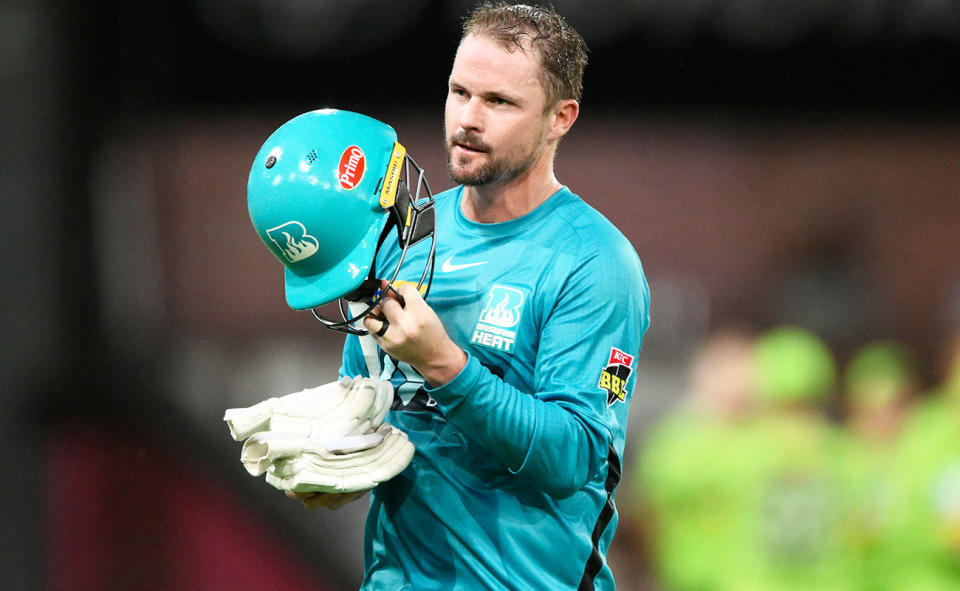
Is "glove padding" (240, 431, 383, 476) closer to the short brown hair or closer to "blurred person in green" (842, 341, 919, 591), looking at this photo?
the short brown hair

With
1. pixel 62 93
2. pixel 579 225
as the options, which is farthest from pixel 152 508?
pixel 579 225

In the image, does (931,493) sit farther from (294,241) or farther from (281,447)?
(294,241)

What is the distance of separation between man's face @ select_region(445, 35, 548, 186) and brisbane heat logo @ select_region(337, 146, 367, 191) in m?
0.25

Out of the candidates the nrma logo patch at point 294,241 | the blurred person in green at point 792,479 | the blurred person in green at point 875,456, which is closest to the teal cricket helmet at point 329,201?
the nrma logo patch at point 294,241

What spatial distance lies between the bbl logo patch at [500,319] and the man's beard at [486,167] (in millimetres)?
188

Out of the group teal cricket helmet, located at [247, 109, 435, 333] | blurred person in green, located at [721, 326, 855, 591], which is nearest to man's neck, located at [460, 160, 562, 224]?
teal cricket helmet, located at [247, 109, 435, 333]

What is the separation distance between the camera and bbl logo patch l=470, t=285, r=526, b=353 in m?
1.79

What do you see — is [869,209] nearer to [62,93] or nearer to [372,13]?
[372,13]

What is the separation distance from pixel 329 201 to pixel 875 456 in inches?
101

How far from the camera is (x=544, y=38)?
1848mm

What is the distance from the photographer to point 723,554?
3.47 meters

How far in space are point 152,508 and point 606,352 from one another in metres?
2.33

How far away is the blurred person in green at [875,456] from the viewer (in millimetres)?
3424

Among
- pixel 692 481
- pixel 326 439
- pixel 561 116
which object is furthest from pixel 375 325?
A: pixel 692 481
